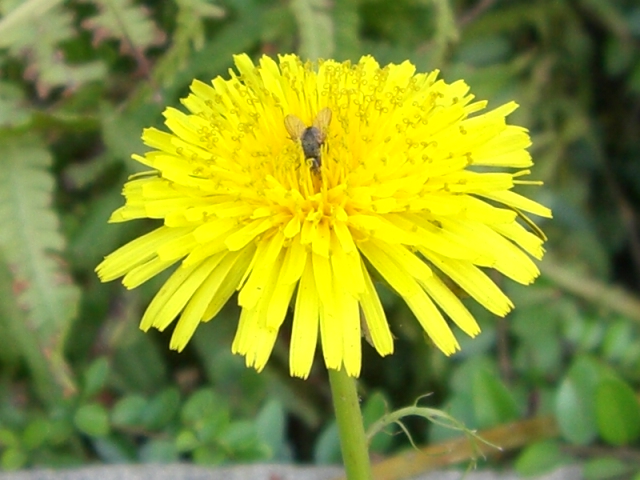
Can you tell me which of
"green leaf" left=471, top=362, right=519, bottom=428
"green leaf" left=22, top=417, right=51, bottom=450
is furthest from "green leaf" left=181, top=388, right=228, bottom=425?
"green leaf" left=471, top=362, right=519, bottom=428

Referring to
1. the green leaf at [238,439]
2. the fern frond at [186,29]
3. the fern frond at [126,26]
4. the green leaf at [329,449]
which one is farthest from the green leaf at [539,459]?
the fern frond at [126,26]

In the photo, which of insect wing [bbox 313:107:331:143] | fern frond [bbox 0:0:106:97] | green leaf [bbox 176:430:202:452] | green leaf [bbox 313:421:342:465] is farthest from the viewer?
fern frond [bbox 0:0:106:97]

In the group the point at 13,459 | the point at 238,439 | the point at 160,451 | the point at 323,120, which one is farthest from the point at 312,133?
the point at 13,459

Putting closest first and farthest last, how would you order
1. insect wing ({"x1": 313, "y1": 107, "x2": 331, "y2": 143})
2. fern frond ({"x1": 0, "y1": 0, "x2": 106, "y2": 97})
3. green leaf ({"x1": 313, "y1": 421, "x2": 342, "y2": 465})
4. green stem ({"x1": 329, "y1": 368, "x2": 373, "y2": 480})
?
green stem ({"x1": 329, "y1": 368, "x2": 373, "y2": 480}) < insect wing ({"x1": 313, "y1": 107, "x2": 331, "y2": 143}) < green leaf ({"x1": 313, "y1": 421, "x2": 342, "y2": 465}) < fern frond ({"x1": 0, "y1": 0, "x2": 106, "y2": 97})

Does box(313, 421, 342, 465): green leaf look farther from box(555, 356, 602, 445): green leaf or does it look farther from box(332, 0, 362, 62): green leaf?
box(332, 0, 362, 62): green leaf

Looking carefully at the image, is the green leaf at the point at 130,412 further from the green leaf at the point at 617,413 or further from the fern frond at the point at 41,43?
the green leaf at the point at 617,413

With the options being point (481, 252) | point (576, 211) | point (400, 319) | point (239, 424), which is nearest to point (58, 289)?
point (239, 424)

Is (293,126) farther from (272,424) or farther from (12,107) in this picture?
(12,107)
